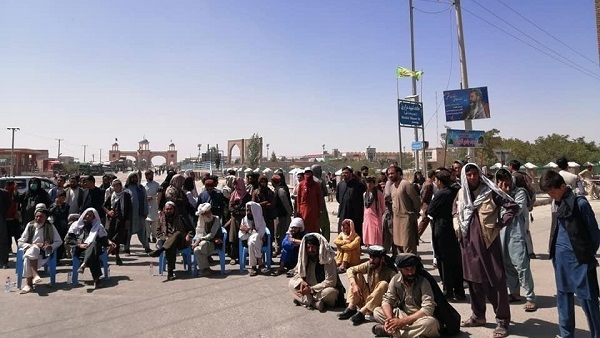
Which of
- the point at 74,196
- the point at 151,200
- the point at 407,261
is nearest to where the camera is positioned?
the point at 407,261

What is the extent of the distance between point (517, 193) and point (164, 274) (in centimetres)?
545

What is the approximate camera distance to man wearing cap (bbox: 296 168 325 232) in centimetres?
738

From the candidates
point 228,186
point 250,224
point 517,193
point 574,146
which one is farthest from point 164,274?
point 574,146

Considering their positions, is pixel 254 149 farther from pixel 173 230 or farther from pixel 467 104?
pixel 173 230

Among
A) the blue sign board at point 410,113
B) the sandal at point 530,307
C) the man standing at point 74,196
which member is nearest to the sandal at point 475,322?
the sandal at point 530,307

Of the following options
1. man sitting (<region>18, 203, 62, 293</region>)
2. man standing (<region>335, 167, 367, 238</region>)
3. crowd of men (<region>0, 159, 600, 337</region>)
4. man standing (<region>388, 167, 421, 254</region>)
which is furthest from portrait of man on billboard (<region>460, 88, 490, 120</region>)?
man sitting (<region>18, 203, 62, 293</region>)

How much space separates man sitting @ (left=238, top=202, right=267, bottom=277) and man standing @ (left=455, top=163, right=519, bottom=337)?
11.3ft

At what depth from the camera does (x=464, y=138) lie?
583 inches

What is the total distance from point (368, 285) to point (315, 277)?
0.75 m

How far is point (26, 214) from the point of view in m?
8.09

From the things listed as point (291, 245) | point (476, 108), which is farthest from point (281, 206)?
point (476, 108)

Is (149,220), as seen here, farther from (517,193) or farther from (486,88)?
(486,88)

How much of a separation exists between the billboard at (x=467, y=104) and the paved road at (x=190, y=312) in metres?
9.96

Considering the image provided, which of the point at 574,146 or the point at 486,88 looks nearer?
the point at 486,88
